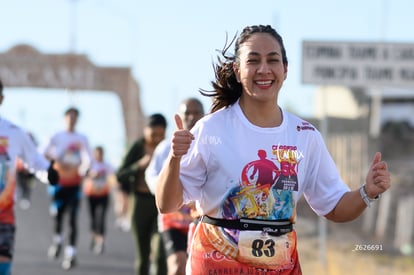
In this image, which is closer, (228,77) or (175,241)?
(228,77)

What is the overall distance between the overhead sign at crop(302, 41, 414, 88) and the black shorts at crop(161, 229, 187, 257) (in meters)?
5.09

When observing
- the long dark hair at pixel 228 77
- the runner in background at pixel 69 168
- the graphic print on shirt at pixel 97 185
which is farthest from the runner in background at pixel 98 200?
the long dark hair at pixel 228 77

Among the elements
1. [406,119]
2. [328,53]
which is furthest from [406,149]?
[328,53]

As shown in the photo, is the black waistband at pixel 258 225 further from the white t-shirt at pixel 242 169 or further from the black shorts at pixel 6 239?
the black shorts at pixel 6 239

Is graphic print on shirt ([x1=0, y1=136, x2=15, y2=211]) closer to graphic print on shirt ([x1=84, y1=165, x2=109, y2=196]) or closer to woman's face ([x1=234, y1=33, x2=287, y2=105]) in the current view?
woman's face ([x1=234, y1=33, x2=287, y2=105])

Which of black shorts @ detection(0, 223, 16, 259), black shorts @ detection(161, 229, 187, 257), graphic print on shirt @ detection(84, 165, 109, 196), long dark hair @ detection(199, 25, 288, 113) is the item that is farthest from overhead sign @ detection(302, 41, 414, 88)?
long dark hair @ detection(199, 25, 288, 113)

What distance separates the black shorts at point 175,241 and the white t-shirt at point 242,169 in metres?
3.19

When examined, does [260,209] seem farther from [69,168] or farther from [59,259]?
[59,259]

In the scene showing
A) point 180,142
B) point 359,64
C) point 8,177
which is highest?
point 359,64

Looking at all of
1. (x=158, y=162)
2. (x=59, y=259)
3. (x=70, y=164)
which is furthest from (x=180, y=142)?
(x=59, y=259)

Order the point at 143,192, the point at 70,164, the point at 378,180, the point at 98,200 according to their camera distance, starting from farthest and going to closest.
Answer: the point at 98,200
the point at 70,164
the point at 143,192
the point at 378,180

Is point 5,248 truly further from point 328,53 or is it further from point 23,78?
point 23,78

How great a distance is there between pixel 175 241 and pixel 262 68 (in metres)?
3.53

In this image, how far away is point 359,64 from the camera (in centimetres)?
1316
